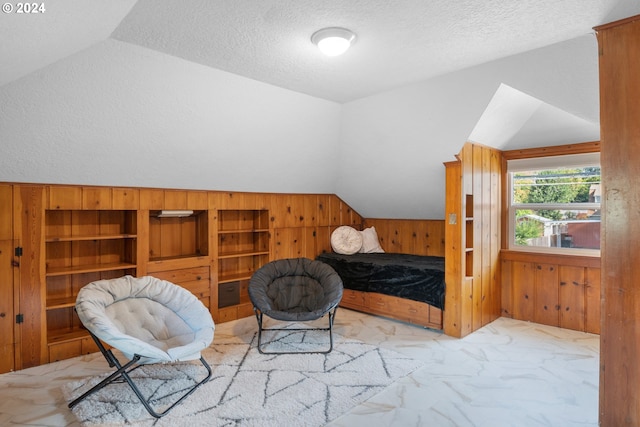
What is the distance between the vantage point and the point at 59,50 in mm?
2127

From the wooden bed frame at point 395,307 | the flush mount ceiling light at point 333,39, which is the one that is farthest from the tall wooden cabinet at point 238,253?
the flush mount ceiling light at point 333,39

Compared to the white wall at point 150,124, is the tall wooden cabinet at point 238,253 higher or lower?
lower

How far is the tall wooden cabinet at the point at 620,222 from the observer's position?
196 cm

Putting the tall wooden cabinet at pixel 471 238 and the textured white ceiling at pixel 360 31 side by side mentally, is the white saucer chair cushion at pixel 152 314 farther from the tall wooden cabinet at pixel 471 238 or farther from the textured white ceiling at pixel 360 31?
the tall wooden cabinet at pixel 471 238

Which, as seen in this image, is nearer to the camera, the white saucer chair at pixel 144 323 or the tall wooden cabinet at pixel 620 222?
the tall wooden cabinet at pixel 620 222

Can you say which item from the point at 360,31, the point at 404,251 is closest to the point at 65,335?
the point at 360,31

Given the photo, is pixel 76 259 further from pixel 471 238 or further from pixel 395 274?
pixel 471 238

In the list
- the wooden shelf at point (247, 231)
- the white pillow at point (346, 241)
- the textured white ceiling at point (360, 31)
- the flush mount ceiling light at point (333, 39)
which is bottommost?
the white pillow at point (346, 241)

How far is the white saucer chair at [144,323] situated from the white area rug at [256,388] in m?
0.10

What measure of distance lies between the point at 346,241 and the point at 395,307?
1219 millimetres

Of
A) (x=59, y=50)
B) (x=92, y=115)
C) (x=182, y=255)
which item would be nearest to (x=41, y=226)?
(x=92, y=115)

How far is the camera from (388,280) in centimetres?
430

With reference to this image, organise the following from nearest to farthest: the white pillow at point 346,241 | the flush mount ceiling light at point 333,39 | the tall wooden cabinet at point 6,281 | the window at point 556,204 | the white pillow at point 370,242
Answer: the flush mount ceiling light at point 333,39
the tall wooden cabinet at point 6,281
the window at point 556,204
the white pillow at point 346,241
the white pillow at point 370,242

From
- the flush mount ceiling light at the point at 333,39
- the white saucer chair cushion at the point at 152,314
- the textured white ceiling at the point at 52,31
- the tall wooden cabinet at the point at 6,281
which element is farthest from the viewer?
the tall wooden cabinet at the point at 6,281
